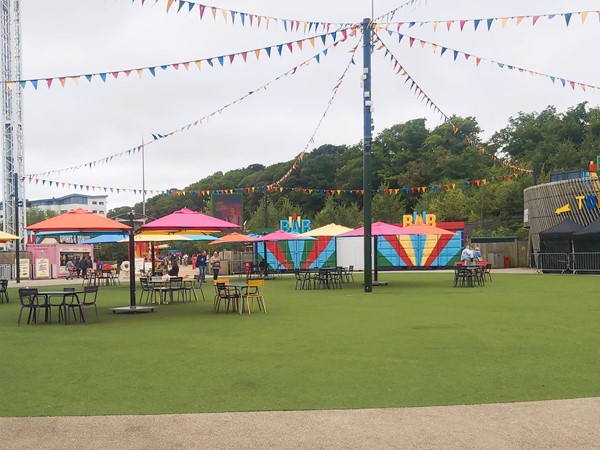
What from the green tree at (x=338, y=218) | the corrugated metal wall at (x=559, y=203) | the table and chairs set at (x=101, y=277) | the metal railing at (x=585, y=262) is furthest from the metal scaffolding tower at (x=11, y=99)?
the metal railing at (x=585, y=262)

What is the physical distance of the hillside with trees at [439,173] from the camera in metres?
48.7

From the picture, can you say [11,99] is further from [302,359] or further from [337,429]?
[337,429]

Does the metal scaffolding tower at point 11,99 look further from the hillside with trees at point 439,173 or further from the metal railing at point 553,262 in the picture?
the metal railing at point 553,262

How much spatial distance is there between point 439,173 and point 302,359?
51680mm

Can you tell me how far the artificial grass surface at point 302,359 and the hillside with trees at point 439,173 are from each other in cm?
2650

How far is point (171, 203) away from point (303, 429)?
2864 inches

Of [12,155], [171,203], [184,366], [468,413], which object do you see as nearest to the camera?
[468,413]

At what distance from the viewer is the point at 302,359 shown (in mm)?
7840

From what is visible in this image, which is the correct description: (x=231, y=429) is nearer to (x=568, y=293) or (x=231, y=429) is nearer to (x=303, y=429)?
(x=303, y=429)

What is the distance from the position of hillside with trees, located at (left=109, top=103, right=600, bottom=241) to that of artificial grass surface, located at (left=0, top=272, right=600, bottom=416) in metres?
26.5

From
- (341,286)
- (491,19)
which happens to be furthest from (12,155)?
(491,19)

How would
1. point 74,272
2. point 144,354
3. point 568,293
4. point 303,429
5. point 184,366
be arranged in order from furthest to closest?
1. point 74,272
2. point 568,293
3. point 144,354
4. point 184,366
5. point 303,429

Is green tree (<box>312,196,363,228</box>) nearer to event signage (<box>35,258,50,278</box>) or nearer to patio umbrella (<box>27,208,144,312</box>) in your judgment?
event signage (<box>35,258,50,278</box>)

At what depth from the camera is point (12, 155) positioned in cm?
3934
